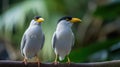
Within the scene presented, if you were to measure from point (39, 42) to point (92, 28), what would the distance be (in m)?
2.99

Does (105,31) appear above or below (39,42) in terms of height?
below

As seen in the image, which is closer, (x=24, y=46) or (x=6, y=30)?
(x=24, y=46)

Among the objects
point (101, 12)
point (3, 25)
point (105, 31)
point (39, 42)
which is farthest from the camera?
point (105, 31)

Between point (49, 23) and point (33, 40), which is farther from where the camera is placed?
point (49, 23)

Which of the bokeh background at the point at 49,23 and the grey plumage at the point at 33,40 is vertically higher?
the grey plumage at the point at 33,40

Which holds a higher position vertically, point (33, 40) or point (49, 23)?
point (33, 40)

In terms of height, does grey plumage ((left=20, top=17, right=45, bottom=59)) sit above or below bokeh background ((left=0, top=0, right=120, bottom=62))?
above

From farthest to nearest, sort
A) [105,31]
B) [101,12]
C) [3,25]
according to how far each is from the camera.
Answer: [105,31] < [3,25] < [101,12]

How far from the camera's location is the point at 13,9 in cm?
463

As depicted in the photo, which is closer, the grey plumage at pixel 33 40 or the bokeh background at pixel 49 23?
the grey plumage at pixel 33 40

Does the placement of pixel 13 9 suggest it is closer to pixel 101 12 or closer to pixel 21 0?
pixel 21 0

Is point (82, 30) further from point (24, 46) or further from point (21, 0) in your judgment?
point (24, 46)

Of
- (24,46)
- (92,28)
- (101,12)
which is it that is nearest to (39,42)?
(24,46)

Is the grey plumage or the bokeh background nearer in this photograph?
the grey plumage
